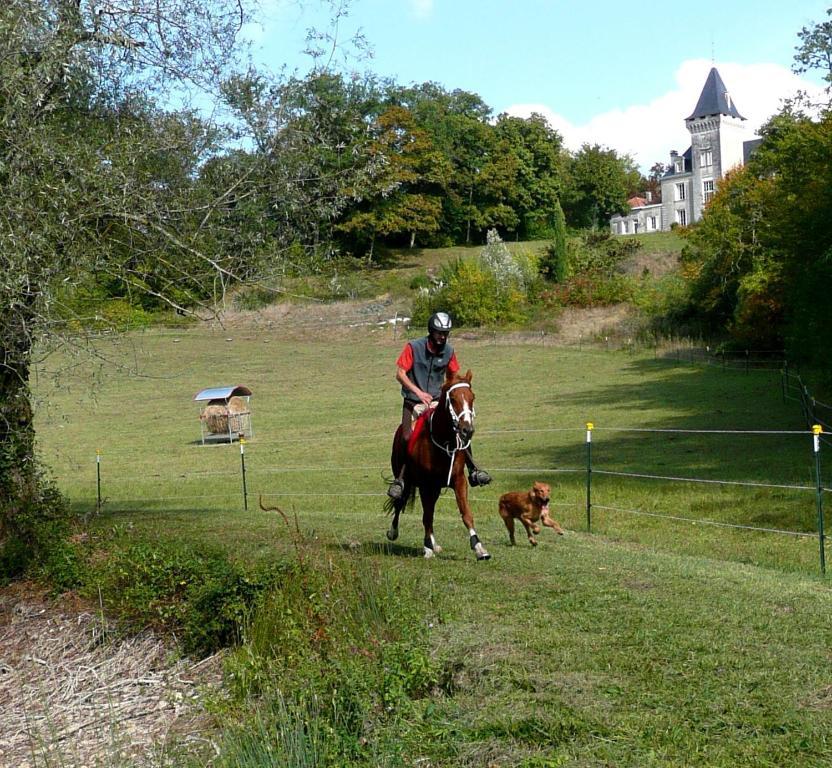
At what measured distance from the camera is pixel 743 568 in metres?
12.7

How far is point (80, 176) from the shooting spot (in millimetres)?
11352

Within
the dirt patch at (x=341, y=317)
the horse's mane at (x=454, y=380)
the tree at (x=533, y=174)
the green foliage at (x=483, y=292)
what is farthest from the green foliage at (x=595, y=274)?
the horse's mane at (x=454, y=380)

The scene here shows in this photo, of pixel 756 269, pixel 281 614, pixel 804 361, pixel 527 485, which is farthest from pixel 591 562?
pixel 756 269

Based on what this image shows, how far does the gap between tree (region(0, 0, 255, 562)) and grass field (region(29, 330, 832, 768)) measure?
1.15 meters

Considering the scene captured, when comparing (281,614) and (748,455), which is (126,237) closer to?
(281,614)

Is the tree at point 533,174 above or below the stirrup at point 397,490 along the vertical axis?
above

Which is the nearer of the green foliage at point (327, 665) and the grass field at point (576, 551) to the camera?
the grass field at point (576, 551)

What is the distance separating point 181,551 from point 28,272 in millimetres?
3531

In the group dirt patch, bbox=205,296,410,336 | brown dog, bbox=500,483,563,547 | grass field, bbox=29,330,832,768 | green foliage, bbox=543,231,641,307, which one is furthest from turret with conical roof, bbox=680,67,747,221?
brown dog, bbox=500,483,563,547

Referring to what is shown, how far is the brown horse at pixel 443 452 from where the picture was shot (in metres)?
11.6

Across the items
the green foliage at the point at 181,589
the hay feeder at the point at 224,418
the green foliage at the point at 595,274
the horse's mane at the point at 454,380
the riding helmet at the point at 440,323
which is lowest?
the hay feeder at the point at 224,418

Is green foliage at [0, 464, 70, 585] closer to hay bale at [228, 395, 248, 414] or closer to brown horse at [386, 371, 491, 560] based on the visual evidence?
brown horse at [386, 371, 491, 560]

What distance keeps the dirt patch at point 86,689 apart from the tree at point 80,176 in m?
1.57

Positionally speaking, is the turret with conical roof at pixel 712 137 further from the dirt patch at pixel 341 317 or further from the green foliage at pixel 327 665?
the green foliage at pixel 327 665
